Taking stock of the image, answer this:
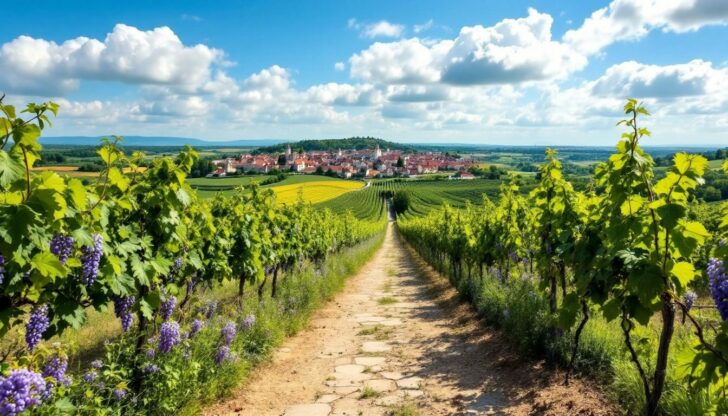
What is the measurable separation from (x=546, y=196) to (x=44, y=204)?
244 inches

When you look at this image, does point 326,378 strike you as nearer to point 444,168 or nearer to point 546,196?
point 546,196

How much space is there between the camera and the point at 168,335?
4.39m

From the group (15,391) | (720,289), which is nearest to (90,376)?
(15,391)

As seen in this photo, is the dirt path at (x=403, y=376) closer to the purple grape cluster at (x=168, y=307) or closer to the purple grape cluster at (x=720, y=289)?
the purple grape cluster at (x=168, y=307)

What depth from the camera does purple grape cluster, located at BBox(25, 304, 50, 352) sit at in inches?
110

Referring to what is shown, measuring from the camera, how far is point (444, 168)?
7343 inches

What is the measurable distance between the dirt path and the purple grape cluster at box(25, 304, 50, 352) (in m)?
2.69

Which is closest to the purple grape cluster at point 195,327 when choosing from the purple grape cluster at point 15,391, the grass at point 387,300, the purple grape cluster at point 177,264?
the purple grape cluster at point 177,264

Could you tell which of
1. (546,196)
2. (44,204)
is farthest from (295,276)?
(44,204)

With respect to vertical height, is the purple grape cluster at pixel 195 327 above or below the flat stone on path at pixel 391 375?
above

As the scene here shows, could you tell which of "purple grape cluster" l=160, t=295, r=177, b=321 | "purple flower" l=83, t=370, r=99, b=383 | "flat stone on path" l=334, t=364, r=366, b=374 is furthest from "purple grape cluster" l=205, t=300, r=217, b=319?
"purple flower" l=83, t=370, r=99, b=383

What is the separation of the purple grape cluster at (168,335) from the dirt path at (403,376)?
44.7 inches

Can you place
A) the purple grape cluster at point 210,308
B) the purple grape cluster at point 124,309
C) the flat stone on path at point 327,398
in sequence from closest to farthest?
the purple grape cluster at point 124,309, the flat stone on path at point 327,398, the purple grape cluster at point 210,308

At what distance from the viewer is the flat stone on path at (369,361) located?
6.78 meters
